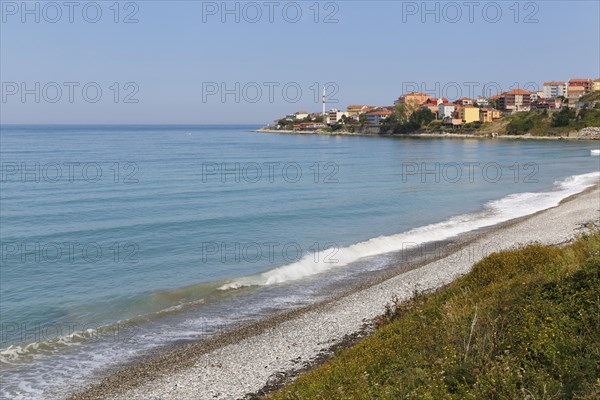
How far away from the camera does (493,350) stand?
9.07 metres

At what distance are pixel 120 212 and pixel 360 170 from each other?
40.7 m

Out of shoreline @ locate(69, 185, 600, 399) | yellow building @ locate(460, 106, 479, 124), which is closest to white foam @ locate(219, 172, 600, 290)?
shoreline @ locate(69, 185, 600, 399)

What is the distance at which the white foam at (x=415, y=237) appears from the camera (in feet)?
76.3

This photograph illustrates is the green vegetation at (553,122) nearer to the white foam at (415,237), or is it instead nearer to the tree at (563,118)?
the tree at (563,118)

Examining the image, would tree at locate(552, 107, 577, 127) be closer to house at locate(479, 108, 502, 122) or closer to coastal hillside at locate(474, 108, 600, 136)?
coastal hillside at locate(474, 108, 600, 136)

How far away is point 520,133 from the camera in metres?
172

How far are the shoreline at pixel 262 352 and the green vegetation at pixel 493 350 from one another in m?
2.11

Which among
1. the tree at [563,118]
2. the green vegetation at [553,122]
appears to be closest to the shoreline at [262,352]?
the green vegetation at [553,122]

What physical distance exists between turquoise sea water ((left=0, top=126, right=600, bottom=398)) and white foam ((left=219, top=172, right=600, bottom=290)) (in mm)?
108

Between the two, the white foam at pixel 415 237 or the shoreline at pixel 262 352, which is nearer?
the shoreline at pixel 262 352

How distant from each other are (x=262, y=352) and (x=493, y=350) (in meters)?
6.84

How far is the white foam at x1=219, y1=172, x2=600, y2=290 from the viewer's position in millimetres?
23259

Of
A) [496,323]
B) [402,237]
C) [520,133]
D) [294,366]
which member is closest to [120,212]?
[402,237]

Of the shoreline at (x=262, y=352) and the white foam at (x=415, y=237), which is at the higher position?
the white foam at (x=415, y=237)
